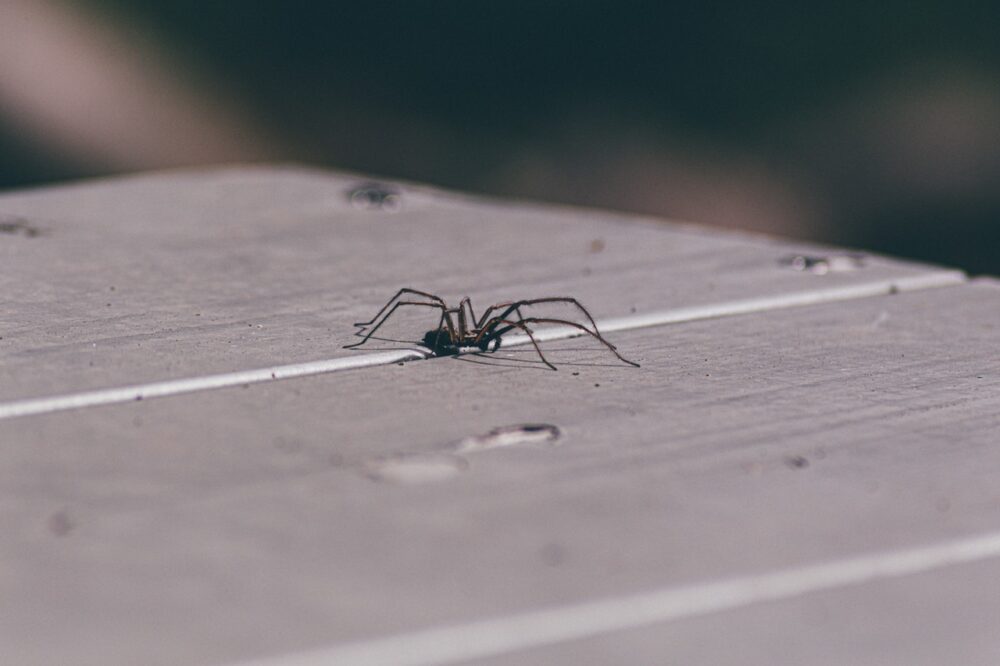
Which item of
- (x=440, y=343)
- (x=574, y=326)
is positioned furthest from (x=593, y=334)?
(x=440, y=343)

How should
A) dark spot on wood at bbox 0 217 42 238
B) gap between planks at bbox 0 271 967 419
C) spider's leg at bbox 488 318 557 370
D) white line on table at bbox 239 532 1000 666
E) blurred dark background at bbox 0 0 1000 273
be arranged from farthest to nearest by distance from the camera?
1. blurred dark background at bbox 0 0 1000 273
2. dark spot on wood at bbox 0 217 42 238
3. spider's leg at bbox 488 318 557 370
4. gap between planks at bbox 0 271 967 419
5. white line on table at bbox 239 532 1000 666

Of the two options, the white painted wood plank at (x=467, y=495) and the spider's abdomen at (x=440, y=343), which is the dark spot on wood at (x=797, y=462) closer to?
the white painted wood plank at (x=467, y=495)

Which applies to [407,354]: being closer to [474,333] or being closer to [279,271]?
[474,333]

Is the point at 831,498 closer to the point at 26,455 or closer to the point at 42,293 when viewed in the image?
the point at 26,455

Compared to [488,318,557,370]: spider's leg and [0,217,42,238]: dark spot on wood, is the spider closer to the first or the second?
[488,318,557,370]: spider's leg

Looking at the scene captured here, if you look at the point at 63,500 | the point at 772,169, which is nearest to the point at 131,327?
the point at 63,500

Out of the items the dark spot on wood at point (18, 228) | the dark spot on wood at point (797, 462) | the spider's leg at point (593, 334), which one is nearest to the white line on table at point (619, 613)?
the dark spot on wood at point (797, 462)

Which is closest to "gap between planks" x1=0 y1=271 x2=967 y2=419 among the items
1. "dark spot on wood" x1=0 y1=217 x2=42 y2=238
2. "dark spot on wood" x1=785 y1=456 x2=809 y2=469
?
"dark spot on wood" x1=785 y1=456 x2=809 y2=469
